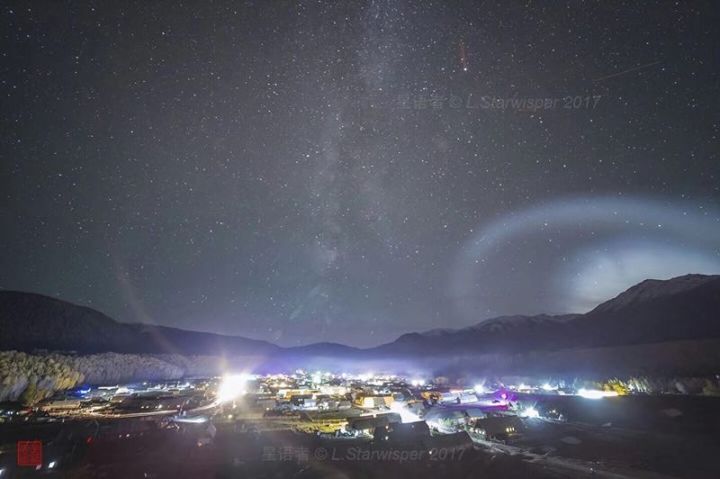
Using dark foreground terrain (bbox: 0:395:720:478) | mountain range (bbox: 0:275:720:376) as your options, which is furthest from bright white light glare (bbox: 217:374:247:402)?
mountain range (bbox: 0:275:720:376)

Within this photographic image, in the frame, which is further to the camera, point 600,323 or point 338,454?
point 600,323

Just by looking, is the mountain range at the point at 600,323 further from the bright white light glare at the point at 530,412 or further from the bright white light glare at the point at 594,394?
the bright white light glare at the point at 530,412

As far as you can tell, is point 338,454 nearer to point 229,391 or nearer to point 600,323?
point 229,391

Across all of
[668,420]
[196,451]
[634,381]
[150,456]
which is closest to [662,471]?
[668,420]

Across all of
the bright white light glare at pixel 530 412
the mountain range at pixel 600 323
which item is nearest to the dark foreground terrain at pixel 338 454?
the bright white light glare at pixel 530 412

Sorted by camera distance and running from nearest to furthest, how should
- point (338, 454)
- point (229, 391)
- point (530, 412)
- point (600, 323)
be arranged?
point (338, 454) < point (530, 412) < point (229, 391) < point (600, 323)

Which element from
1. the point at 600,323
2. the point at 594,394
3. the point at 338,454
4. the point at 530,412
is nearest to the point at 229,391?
the point at 530,412

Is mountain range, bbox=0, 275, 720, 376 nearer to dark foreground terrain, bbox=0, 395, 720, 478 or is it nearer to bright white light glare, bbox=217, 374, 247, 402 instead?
dark foreground terrain, bbox=0, 395, 720, 478
